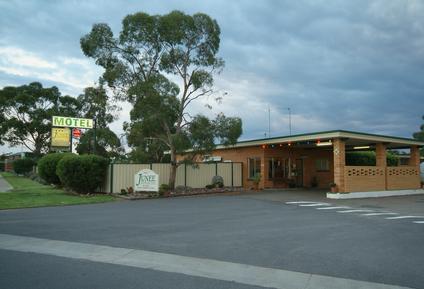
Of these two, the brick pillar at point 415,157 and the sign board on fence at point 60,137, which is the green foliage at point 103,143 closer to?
the sign board on fence at point 60,137

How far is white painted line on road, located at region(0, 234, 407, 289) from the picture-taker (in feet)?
18.9

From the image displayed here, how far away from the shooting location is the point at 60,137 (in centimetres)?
3303

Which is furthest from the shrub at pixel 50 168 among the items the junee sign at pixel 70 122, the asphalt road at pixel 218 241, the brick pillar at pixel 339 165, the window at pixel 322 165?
the window at pixel 322 165

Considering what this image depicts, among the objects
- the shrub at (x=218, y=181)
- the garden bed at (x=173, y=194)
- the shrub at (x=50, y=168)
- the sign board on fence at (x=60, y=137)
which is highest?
the sign board on fence at (x=60, y=137)

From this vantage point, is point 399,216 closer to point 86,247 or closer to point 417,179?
point 86,247

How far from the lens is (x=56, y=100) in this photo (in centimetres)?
5538

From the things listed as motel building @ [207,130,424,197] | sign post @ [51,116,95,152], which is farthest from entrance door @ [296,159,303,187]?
sign post @ [51,116,95,152]

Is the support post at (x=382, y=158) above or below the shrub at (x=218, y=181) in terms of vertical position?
above

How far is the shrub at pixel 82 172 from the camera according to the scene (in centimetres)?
2141

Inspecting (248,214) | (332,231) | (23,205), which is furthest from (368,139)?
(23,205)

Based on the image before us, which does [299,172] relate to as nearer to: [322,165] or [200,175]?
[322,165]

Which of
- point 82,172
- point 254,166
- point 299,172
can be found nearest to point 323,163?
point 299,172

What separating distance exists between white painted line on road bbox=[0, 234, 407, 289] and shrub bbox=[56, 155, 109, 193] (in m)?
12.9

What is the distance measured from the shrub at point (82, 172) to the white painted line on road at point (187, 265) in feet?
42.4
